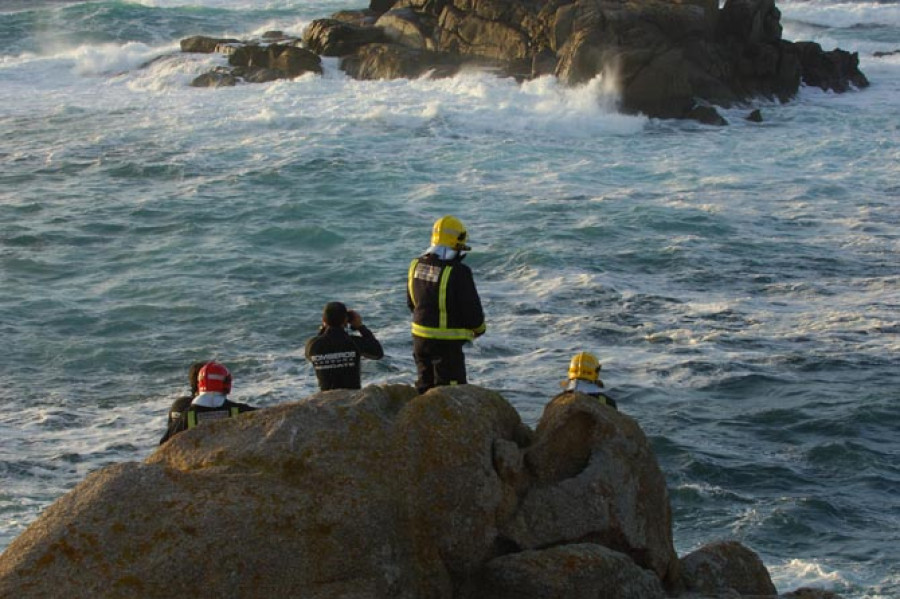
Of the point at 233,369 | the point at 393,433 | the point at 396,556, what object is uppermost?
the point at 393,433

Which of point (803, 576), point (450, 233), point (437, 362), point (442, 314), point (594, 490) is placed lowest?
point (803, 576)

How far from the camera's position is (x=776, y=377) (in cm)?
1264

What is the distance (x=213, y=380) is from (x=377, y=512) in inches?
65.6

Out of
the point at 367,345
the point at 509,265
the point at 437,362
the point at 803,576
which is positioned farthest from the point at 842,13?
the point at 437,362

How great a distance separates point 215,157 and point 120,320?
985 centimetres

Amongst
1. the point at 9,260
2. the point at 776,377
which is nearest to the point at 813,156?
the point at 776,377

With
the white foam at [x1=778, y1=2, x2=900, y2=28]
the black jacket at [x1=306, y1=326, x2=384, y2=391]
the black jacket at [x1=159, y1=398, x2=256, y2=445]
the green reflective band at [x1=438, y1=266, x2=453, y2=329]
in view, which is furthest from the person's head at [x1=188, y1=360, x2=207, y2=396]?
the white foam at [x1=778, y1=2, x2=900, y2=28]

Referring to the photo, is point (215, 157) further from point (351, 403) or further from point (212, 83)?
point (351, 403)

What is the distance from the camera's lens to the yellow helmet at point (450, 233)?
7547mm

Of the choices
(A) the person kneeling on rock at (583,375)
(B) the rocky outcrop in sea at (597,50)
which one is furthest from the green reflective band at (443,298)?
(B) the rocky outcrop in sea at (597,50)

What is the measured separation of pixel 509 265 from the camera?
55.4 ft

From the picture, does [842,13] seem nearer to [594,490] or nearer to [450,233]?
[450,233]

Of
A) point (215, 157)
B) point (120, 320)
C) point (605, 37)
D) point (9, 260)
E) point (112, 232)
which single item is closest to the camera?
point (120, 320)

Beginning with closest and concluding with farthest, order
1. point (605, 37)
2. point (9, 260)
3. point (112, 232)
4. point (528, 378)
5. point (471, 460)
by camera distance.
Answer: point (471, 460) < point (528, 378) < point (9, 260) < point (112, 232) < point (605, 37)
